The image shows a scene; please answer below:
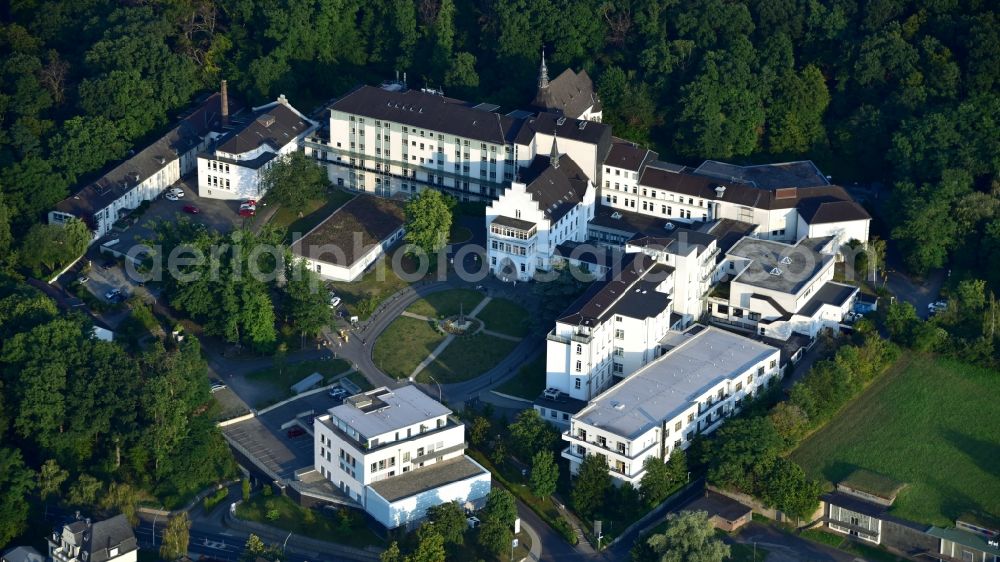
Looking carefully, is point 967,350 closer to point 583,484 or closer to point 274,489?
point 583,484

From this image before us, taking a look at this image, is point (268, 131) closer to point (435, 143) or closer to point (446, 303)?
point (435, 143)

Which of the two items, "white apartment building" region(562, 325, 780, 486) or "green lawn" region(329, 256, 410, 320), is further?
"green lawn" region(329, 256, 410, 320)

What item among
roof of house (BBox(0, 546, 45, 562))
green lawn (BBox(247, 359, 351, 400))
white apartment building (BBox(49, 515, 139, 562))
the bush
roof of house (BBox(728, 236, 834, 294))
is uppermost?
roof of house (BBox(728, 236, 834, 294))

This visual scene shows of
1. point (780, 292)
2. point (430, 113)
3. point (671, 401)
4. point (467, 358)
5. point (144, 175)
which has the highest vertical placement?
point (430, 113)

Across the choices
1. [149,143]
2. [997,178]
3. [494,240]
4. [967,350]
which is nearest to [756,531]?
[967,350]

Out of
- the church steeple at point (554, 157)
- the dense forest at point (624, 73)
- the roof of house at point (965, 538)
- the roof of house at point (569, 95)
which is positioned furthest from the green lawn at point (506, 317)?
the roof of house at point (965, 538)

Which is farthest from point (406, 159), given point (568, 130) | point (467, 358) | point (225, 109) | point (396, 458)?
point (396, 458)

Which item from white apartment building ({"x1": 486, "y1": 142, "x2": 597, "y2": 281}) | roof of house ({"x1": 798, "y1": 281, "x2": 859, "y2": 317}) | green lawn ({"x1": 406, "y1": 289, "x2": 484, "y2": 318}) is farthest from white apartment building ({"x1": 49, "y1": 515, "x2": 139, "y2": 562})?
roof of house ({"x1": 798, "y1": 281, "x2": 859, "y2": 317})

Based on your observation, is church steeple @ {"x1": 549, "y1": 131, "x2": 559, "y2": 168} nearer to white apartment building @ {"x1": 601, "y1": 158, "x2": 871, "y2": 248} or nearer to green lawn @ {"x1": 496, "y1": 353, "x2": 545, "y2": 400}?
white apartment building @ {"x1": 601, "y1": 158, "x2": 871, "y2": 248}
